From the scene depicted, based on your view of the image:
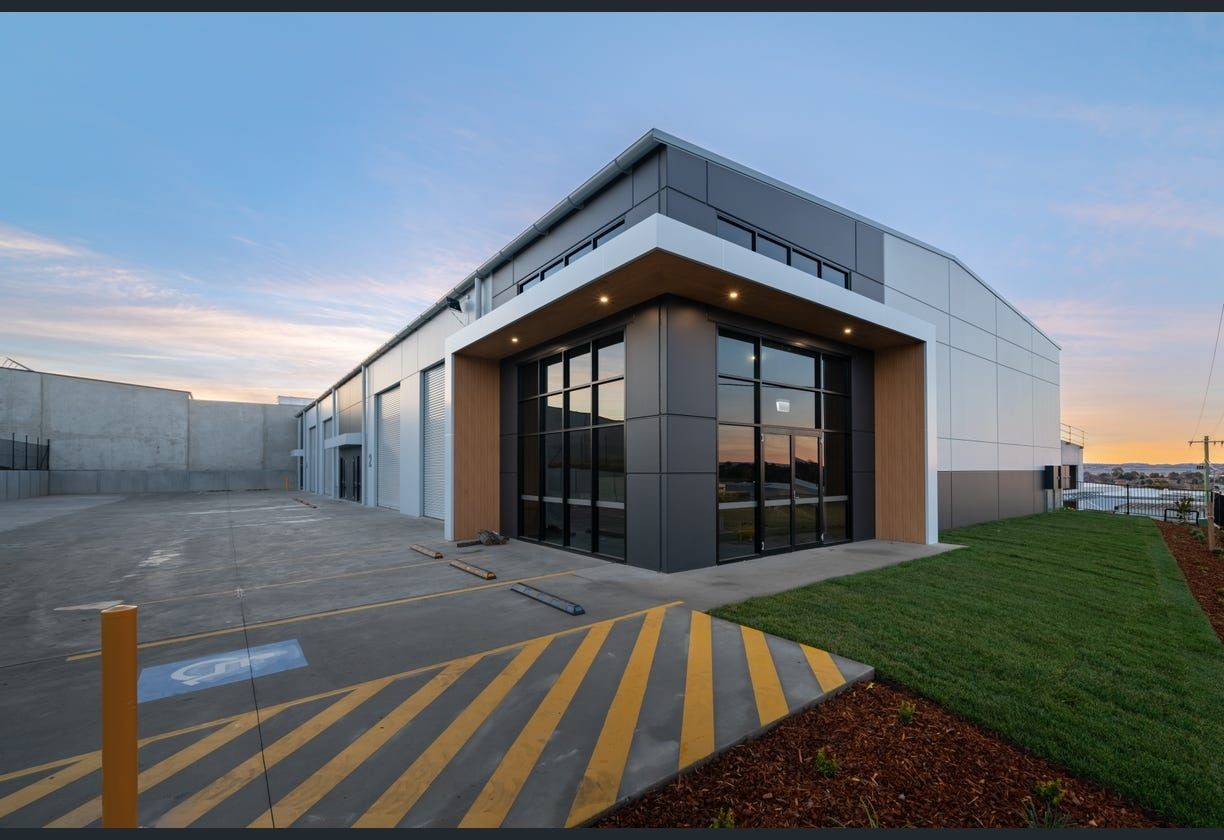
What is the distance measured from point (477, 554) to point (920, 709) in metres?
9.00

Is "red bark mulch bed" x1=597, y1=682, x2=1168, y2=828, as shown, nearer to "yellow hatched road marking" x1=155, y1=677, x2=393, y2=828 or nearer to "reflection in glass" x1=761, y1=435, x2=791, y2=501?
"yellow hatched road marking" x1=155, y1=677, x2=393, y2=828

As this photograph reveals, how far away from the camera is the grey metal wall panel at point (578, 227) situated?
32.5ft

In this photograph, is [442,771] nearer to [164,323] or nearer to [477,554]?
[477,554]

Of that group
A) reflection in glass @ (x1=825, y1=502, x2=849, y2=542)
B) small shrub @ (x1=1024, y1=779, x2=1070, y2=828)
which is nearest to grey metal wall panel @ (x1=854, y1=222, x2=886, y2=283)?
reflection in glass @ (x1=825, y1=502, x2=849, y2=542)

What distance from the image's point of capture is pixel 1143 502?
26.6 meters

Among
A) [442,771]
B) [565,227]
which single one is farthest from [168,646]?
[565,227]

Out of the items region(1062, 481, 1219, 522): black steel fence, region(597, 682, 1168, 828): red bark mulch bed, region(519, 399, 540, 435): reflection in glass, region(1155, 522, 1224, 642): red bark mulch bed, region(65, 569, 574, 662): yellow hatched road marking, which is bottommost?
region(1062, 481, 1219, 522): black steel fence

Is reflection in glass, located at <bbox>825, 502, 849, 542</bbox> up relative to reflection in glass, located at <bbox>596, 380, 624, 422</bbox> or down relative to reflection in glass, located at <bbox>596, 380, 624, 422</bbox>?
down

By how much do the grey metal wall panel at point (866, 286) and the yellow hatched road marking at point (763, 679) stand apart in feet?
33.7

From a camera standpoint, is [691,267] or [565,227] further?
[565,227]

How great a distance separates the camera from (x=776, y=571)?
29.1 ft

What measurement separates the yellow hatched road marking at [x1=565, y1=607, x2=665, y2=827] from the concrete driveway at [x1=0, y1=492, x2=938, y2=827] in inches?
0.6

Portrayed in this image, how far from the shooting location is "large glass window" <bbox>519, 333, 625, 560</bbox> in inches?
400

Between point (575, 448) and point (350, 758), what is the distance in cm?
828
